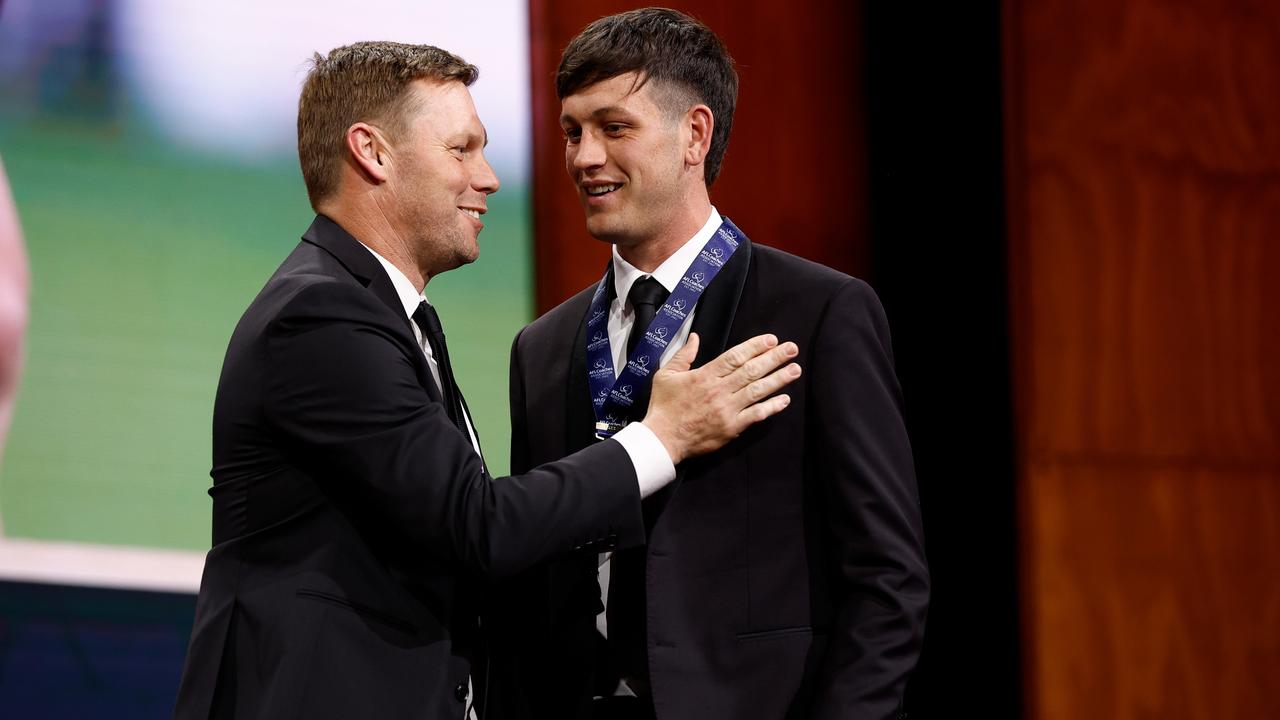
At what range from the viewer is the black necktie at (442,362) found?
2148mm

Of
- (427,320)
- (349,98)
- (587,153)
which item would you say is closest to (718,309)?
(587,153)

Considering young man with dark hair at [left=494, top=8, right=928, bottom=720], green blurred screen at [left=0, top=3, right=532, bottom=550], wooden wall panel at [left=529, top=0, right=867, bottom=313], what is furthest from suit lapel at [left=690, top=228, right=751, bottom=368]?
wooden wall panel at [left=529, top=0, right=867, bottom=313]

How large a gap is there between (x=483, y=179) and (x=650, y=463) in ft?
2.23

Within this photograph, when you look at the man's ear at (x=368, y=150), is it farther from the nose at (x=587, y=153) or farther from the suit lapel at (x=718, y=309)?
the suit lapel at (x=718, y=309)

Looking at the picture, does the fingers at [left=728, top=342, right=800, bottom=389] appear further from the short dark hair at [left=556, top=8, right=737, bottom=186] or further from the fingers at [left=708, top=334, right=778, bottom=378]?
the short dark hair at [left=556, top=8, right=737, bottom=186]

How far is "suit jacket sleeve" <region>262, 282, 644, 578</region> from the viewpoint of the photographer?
6.23ft

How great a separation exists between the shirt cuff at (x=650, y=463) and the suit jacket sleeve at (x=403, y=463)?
0.05 feet

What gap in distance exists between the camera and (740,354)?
1.98 m

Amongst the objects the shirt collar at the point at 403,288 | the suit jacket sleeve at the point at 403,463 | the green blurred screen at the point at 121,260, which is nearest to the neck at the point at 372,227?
the shirt collar at the point at 403,288

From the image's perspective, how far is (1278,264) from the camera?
384 cm

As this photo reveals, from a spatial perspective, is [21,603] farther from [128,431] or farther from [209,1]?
[209,1]

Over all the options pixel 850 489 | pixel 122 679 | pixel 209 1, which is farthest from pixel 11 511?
pixel 850 489

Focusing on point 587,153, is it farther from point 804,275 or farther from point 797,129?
point 797,129

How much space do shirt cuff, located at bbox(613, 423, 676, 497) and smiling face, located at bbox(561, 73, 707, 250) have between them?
444mm
